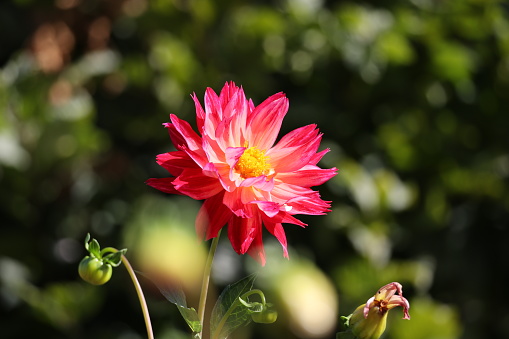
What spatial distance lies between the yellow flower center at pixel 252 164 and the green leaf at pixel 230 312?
6 centimetres

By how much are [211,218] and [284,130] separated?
1.02 meters

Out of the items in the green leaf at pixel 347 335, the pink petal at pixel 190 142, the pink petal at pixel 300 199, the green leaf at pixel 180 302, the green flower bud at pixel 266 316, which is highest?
the pink petal at pixel 190 142

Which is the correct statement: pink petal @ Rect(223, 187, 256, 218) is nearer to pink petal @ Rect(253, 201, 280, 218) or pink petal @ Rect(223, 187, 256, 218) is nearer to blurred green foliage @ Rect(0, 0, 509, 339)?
pink petal @ Rect(253, 201, 280, 218)

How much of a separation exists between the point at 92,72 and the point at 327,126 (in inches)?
17.7

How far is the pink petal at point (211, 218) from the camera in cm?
39

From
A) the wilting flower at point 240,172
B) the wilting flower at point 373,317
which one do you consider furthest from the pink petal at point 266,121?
the wilting flower at point 373,317

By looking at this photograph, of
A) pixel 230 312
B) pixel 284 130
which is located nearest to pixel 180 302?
pixel 230 312

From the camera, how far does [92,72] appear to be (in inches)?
54.9

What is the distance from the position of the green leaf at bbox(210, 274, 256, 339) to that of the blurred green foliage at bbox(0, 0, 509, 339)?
736 millimetres

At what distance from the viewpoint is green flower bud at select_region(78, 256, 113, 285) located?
1.35ft

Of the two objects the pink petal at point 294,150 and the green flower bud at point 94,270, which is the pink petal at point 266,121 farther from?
the green flower bud at point 94,270

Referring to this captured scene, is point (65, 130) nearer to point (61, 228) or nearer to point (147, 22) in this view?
point (61, 228)

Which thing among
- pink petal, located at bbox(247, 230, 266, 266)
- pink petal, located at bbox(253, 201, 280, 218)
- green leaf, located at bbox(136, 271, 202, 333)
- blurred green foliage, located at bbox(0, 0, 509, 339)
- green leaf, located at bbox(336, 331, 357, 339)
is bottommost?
blurred green foliage, located at bbox(0, 0, 509, 339)

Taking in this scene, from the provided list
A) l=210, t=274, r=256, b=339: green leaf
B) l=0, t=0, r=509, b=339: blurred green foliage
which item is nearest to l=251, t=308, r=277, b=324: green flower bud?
l=210, t=274, r=256, b=339: green leaf
